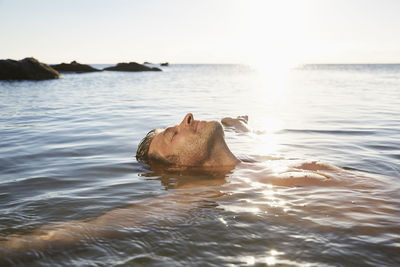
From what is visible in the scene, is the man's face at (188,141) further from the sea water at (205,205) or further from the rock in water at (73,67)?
the rock in water at (73,67)

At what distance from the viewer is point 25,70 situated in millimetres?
35875

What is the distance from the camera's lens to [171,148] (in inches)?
188

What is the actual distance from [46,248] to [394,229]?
2985 mm

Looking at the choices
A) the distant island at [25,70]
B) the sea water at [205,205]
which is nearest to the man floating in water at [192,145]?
the sea water at [205,205]

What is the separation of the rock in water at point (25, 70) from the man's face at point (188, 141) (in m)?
37.3

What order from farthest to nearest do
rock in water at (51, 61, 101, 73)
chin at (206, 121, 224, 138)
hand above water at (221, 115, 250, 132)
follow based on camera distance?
rock in water at (51, 61, 101, 73), hand above water at (221, 115, 250, 132), chin at (206, 121, 224, 138)

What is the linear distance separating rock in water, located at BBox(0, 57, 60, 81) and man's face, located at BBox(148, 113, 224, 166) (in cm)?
3732

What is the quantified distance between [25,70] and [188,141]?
125 feet

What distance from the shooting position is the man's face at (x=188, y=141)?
4438 mm

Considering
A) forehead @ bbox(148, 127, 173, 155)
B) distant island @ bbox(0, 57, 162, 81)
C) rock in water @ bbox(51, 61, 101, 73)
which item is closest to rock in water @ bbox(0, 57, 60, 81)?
distant island @ bbox(0, 57, 162, 81)

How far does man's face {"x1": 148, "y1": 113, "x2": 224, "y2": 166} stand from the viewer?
4.44 m

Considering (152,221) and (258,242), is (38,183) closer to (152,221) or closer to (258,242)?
(152,221)

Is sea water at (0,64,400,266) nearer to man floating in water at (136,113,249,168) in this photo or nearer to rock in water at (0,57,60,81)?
man floating in water at (136,113,249,168)

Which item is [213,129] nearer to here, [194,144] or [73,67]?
[194,144]
